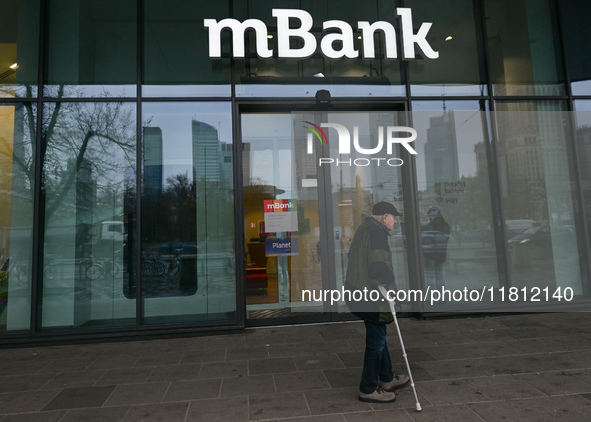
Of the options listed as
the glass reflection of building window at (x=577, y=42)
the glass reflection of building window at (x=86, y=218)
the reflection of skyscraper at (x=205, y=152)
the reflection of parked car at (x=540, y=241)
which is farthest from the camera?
the glass reflection of building window at (x=577, y=42)

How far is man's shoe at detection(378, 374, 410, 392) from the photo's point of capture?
3.98m

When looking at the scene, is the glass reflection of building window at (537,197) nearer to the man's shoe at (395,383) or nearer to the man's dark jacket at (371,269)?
the man's shoe at (395,383)

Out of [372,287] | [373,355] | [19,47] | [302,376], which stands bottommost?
[302,376]

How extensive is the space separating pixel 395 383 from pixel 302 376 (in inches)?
41.7

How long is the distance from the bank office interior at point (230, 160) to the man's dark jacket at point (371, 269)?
307 centimetres

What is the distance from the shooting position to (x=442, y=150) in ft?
Answer: 23.9

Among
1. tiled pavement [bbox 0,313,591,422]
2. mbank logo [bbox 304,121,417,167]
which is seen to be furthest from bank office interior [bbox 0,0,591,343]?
tiled pavement [bbox 0,313,591,422]

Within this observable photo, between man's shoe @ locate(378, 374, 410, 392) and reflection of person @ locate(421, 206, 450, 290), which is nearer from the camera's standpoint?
man's shoe @ locate(378, 374, 410, 392)

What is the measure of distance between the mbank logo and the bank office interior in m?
0.20

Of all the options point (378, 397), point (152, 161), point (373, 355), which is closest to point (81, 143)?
point (152, 161)

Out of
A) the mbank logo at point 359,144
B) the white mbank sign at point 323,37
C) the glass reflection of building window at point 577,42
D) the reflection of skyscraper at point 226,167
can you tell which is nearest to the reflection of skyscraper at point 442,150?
the mbank logo at point 359,144

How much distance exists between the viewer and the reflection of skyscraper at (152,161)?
6.60m

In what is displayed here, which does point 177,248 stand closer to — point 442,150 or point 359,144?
point 359,144

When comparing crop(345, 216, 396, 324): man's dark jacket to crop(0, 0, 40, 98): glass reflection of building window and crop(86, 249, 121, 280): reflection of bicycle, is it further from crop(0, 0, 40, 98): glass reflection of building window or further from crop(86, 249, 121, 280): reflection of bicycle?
crop(0, 0, 40, 98): glass reflection of building window
